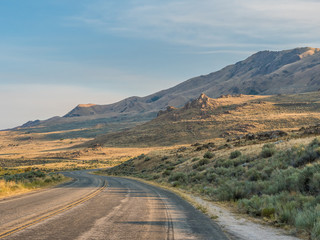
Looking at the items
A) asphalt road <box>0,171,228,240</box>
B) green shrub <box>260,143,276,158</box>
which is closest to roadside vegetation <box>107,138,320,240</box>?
green shrub <box>260,143,276,158</box>

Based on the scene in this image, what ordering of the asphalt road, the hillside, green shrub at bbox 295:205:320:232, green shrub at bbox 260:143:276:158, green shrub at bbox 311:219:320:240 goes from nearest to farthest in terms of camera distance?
the asphalt road, green shrub at bbox 311:219:320:240, green shrub at bbox 295:205:320:232, green shrub at bbox 260:143:276:158, the hillside

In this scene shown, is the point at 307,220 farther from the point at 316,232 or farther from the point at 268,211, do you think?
the point at 268,211

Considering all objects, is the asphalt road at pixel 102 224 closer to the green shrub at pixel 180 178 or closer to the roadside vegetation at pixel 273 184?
the roadside vegetation at pixel 273 184

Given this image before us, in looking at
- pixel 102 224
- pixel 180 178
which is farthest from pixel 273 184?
pixel 180 178

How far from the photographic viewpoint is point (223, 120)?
3930 inches

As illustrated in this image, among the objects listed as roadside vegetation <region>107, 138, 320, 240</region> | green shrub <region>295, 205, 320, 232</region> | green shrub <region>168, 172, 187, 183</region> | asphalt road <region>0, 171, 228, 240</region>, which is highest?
asphalt road <region>0, 171, 228, 240</region>

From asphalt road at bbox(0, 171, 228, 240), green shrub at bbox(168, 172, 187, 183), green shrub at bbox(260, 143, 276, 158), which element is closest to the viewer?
asphalt road at bbox(0, 171, 228, 240)

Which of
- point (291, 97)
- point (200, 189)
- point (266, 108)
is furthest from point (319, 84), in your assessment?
point (200, 189)

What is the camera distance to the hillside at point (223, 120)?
87125 mm

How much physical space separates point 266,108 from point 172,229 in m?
109

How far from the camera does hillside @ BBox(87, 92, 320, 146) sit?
8712cm

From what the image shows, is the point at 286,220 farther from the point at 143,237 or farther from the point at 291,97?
the point at 291,97

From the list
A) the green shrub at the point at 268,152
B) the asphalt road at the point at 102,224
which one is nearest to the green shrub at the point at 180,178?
the green shrub at the point at 268,152

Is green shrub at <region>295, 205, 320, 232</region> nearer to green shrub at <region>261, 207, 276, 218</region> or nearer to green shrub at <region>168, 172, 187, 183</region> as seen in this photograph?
green shrub at <region>261, 207, 276, 218</region>
